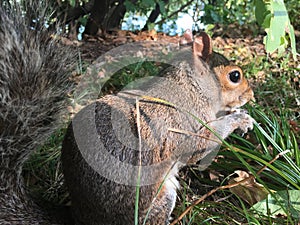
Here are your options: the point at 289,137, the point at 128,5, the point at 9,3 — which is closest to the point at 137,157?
the point at 289,137

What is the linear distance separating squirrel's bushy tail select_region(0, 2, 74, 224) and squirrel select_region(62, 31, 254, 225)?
0.16 meters

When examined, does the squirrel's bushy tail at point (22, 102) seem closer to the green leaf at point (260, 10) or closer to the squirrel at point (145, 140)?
the squirrel at point (145, 140)

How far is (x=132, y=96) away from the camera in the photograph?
158cm

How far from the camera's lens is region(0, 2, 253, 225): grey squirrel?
142cm

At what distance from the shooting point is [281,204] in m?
1.47

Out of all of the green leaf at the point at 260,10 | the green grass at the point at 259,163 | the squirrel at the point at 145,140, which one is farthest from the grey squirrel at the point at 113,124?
the green leaf at the point at 260,10

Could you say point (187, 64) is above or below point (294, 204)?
above

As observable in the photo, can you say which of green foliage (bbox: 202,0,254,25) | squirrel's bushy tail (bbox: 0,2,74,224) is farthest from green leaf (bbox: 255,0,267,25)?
green foliage (bbox: 202,0,254,25)

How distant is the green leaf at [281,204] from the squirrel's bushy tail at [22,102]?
714 mm

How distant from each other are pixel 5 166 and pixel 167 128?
55 centimetres

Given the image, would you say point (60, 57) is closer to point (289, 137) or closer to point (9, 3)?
point (9, 3)

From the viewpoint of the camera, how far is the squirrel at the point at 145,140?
1405mm

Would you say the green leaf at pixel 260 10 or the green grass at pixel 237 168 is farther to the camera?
the green grass at pixel 237 168

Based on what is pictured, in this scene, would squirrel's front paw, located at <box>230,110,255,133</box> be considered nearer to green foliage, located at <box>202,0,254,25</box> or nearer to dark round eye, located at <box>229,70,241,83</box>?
dark round eye, located at <box>229,70,241,83</box>
